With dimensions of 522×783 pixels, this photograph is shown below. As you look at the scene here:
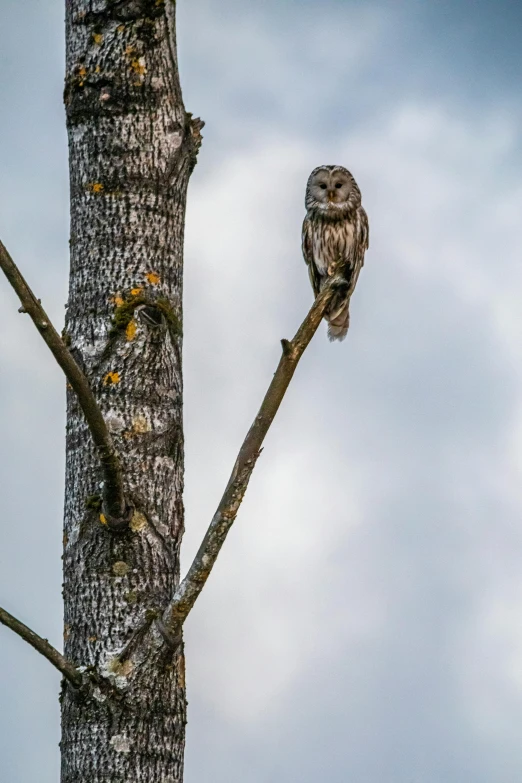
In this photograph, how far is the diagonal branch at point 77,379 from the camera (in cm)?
349

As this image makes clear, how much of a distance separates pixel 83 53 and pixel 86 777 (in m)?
2.89

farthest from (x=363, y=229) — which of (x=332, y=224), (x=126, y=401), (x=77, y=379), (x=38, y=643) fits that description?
(x=38, y=643)

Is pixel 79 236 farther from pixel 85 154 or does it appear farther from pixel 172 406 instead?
pixel 172 406

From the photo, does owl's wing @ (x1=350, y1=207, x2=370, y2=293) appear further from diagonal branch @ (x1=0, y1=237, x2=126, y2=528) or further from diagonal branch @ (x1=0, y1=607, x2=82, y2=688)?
diagonal branch @ (x1=0, y1=607, x2=82, y2=688)

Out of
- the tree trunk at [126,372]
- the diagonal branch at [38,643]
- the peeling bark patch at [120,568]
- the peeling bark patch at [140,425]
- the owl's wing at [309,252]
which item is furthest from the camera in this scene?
the owl's wing at [309,252]

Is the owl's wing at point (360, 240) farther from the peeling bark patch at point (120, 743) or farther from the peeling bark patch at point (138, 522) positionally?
the peeling bark patch at point (120, 743)

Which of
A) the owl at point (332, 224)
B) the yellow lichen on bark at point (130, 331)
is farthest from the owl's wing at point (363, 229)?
the yellow lichen on bark at point (130, 331)

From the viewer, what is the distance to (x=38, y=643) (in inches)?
146

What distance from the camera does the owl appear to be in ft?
28.2

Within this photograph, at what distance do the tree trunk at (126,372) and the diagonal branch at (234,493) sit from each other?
0.58 feet

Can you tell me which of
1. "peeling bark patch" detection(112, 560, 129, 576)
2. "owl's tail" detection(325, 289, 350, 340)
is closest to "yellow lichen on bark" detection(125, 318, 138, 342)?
"peeling bark patch" detection(112, 560, 129, 576)

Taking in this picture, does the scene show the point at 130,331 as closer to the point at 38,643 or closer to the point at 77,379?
the point at 77,379

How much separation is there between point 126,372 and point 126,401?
4.7 inches

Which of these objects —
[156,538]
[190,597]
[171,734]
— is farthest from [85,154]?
[171,734]
